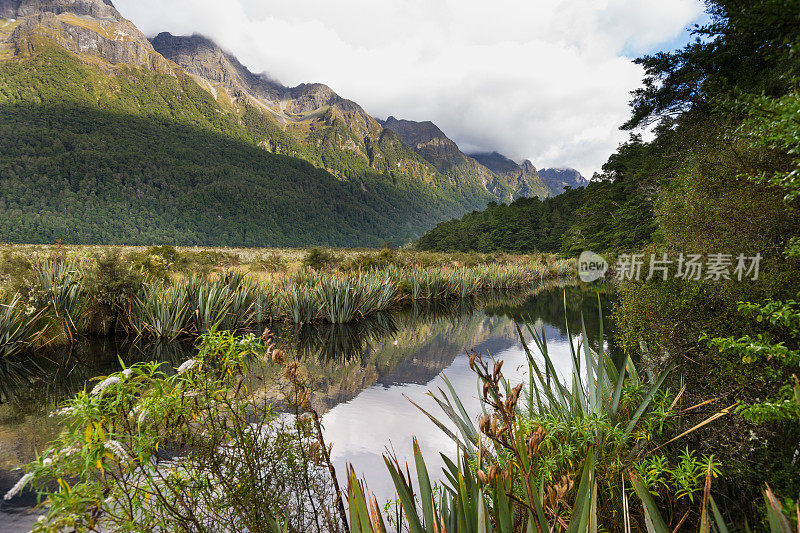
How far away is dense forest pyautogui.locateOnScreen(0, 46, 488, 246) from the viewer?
67500 millimetres

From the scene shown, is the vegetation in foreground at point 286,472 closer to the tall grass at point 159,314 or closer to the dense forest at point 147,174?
the tall grass at point 159,314

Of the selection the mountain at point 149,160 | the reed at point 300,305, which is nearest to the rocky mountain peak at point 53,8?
the mountain at point 149,160

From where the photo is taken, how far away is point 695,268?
10.7ft

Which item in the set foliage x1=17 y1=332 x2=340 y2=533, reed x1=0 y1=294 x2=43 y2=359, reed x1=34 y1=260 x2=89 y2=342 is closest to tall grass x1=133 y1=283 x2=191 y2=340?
reed x1=34 y1=260 x2=89 y2=342

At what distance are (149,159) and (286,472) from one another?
373 ft

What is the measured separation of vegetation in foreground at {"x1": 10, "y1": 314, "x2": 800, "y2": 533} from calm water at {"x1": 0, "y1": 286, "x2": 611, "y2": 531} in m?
0.47

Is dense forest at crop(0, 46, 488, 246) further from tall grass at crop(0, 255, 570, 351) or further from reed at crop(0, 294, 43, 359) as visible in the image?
reed at crop(0, 294, 43, 359)

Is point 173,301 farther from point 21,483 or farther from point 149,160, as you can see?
point 149,160

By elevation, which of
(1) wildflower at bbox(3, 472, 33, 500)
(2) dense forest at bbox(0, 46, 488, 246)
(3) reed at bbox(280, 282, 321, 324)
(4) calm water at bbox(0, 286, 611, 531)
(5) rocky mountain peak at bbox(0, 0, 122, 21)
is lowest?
(4) calm water at bbox(0, 286, 611, 531)

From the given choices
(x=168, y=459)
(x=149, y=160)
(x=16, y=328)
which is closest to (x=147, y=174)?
(x=149, y=160)

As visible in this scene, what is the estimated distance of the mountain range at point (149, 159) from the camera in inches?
2753

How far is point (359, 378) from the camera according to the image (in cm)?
441

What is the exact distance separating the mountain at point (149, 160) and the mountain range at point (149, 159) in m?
0.38

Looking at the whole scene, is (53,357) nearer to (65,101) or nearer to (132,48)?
(65,101)
